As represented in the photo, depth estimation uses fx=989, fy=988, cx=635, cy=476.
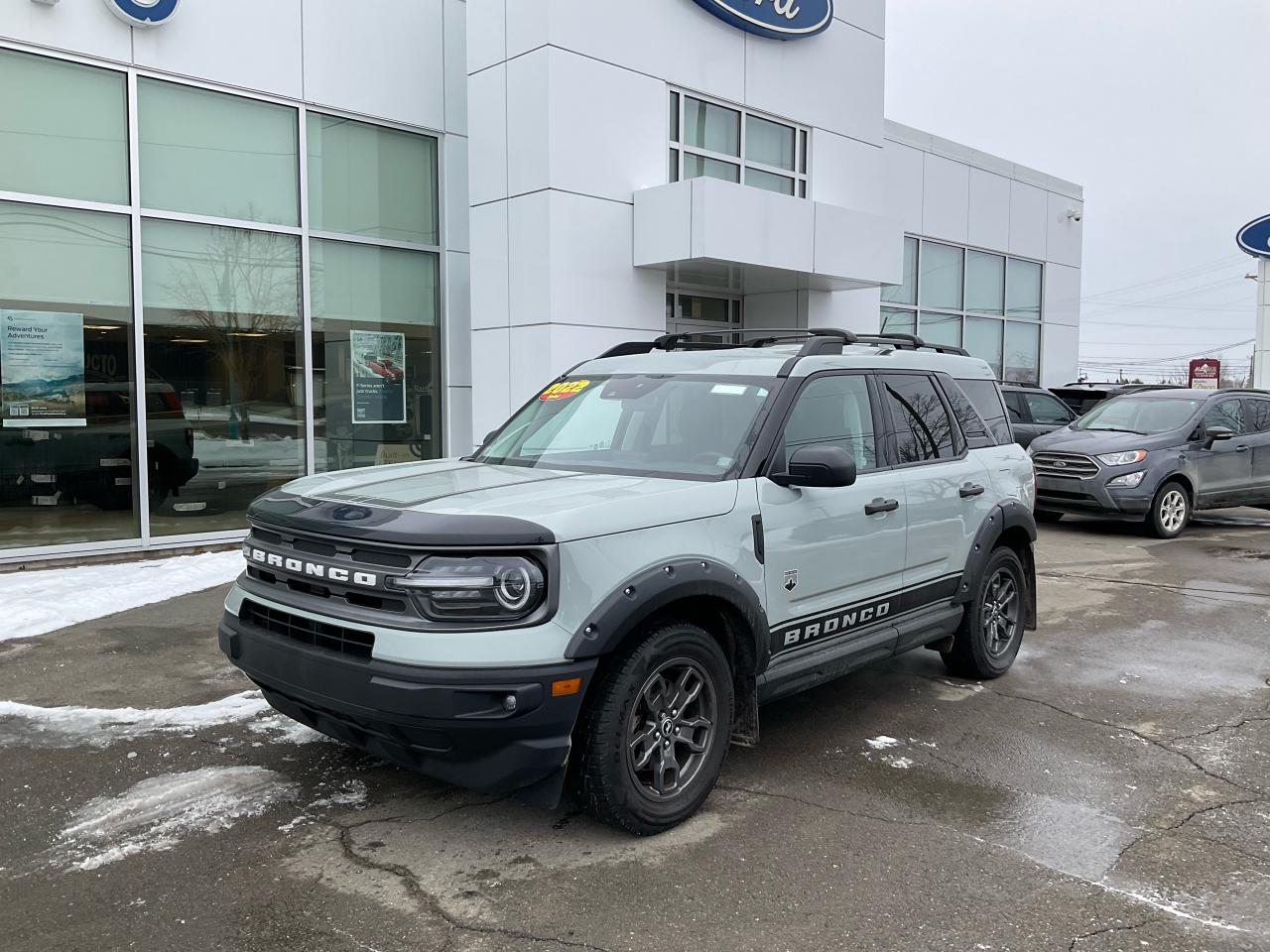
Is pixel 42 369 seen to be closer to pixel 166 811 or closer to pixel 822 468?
pixel 166 811

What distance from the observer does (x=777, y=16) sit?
12.5m

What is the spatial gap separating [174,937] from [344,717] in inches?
33.0

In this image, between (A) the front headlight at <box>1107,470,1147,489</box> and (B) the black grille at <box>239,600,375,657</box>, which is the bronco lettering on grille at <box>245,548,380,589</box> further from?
(A) the front headlight at <box>1107,470,1147,489</box>

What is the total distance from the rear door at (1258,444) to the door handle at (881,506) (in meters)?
10.2

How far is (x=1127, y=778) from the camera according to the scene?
449cm

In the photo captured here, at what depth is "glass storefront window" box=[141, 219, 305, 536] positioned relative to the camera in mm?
9930

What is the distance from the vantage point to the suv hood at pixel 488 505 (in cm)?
346

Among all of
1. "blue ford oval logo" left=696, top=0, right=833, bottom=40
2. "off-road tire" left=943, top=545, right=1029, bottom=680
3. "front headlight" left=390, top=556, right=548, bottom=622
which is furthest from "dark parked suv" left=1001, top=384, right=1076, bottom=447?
"front headlight" left=390, top=556, right=548, bottom=622

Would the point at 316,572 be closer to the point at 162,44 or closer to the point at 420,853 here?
the point at 420,853

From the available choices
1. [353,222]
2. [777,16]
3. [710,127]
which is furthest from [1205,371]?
[353,222]

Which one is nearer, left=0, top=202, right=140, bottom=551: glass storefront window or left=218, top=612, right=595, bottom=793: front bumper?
left=218, top=612, right=595, bottom=793: front bumper

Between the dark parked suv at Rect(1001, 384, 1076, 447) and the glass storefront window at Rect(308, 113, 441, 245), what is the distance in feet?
29.0

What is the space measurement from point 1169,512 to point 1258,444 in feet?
7.08

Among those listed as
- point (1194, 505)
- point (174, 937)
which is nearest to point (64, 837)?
point (174, 937)
